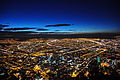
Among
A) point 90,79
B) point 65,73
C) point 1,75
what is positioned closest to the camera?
point 90,79

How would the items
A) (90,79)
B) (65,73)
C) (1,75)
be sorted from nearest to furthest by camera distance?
(90,79) → (1,75) → (65,73)

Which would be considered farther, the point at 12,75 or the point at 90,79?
the point at 12,75

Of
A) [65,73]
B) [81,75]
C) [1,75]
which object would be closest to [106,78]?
[81,75]

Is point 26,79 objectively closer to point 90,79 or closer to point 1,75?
point 1,75

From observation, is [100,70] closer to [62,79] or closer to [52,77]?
[62,79]

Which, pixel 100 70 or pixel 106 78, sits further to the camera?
pixel 100 70

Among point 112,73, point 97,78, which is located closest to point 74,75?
point 97,78

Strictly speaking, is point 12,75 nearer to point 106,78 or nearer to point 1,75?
point 1,75

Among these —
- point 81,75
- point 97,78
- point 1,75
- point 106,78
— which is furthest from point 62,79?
point 1,75
